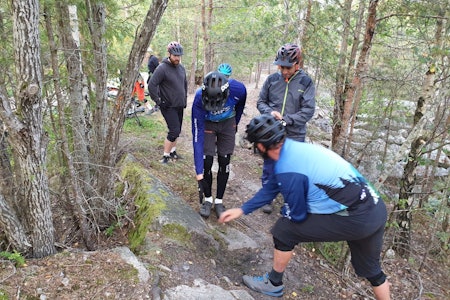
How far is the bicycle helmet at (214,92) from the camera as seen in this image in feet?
12.8

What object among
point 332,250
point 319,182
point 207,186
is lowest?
point 332,250

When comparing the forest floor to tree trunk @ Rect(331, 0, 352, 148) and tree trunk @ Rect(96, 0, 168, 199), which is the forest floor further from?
tree trunk @ Rect(331, 0, 352, 148)

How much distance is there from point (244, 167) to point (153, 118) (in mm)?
4381

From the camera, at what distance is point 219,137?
459 cm

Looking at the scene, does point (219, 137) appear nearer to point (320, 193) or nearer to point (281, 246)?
point (281, 246)

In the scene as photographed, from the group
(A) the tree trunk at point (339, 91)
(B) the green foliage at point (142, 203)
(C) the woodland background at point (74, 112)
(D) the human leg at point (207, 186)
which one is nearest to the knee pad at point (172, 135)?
(B) the green foliage at point (142, 203)

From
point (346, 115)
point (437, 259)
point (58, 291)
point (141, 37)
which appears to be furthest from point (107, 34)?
point (437, 259)

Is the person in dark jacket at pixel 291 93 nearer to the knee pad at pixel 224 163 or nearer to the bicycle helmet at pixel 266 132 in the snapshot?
the knee pad at pixel 224 163

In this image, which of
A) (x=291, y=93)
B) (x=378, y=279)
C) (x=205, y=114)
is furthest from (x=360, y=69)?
(x=378, y=279)

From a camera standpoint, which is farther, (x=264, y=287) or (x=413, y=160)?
(x=413, y=160)

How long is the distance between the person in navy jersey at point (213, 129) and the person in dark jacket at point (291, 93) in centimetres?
54

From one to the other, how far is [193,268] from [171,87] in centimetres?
367

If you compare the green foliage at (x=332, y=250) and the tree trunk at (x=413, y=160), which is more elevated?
the tree trunk at (x=413, y=160)

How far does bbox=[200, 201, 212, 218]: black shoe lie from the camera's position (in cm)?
469
